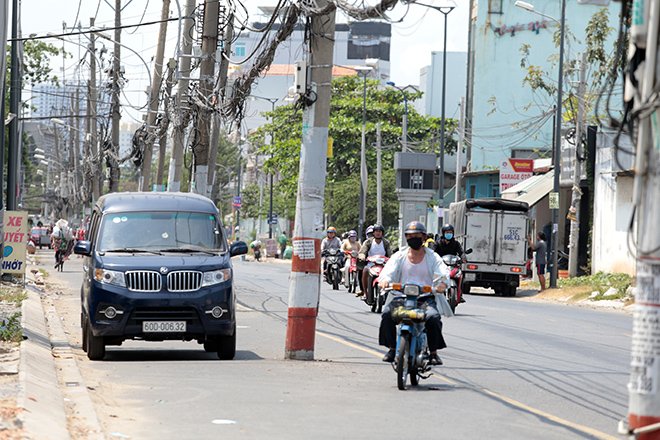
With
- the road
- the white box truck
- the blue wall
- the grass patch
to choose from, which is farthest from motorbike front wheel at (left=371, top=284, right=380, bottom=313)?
the blue wall

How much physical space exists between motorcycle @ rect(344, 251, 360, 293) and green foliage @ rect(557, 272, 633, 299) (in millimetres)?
7124

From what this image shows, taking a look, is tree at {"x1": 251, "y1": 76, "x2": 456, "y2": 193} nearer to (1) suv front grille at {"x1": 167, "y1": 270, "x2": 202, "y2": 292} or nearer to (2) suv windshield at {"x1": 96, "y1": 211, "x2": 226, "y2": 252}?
(2) suv windshield at {"x1": 96, "y1": 211, "x2": 226, "y2": 252}

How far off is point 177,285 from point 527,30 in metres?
49.7

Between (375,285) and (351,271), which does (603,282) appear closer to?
(351,271)

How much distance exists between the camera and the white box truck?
31.6m

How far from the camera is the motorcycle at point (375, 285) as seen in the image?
20172mm

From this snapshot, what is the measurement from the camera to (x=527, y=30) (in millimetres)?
58031

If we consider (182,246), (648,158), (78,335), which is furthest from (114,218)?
(648,158)

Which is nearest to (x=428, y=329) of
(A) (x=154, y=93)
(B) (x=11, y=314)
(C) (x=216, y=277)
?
(C) (x=216, y=277)

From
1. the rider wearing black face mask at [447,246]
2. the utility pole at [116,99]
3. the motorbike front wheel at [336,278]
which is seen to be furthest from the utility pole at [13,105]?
the rider wearing black face mask at [447,246]

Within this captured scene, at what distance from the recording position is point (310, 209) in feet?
39.5

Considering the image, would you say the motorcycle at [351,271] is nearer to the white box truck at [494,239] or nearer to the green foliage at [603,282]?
the white box truck at [494,239]

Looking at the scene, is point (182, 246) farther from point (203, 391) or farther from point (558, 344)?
point (558, 344)

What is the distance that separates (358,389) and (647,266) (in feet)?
17.1
